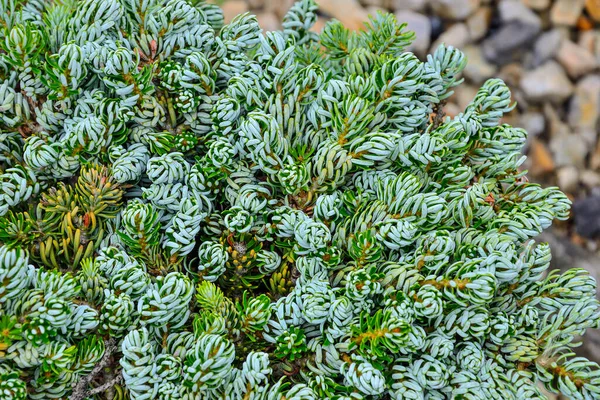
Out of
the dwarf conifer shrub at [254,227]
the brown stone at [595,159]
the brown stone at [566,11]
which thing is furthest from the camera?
the brown stone at [566,11]

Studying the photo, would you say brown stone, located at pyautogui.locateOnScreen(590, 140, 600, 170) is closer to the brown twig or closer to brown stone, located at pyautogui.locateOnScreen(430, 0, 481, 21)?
brown stone, located at pyautogui.locateOnScreen(430, 0, 481, 21)

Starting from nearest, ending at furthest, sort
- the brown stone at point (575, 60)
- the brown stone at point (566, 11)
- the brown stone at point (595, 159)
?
the brown stone at point (595, 159) < the brown stone at point (575, 60) < the brown stone at point (566, 11)

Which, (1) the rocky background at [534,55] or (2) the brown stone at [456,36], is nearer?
(1) the rocky background at [534,55]

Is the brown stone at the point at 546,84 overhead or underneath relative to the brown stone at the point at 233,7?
overhead

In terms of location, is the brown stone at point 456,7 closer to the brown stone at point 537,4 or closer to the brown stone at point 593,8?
the brown stone at point 537,4

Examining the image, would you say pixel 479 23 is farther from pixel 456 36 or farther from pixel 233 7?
pixel 233 7

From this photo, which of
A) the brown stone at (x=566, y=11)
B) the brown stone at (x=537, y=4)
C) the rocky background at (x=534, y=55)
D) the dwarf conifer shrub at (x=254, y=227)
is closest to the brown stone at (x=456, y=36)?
the rocky background at (x=534, y=55)

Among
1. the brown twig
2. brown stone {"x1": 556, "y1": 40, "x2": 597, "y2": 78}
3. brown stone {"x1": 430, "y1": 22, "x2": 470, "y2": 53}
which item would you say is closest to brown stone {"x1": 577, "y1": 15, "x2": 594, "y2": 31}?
brown stone {"x1": 556, "y1": 40, "x2": 597, "y2": 78}

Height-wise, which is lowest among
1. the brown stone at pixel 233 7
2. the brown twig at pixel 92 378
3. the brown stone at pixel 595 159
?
the brown stone at pixel 233 7
